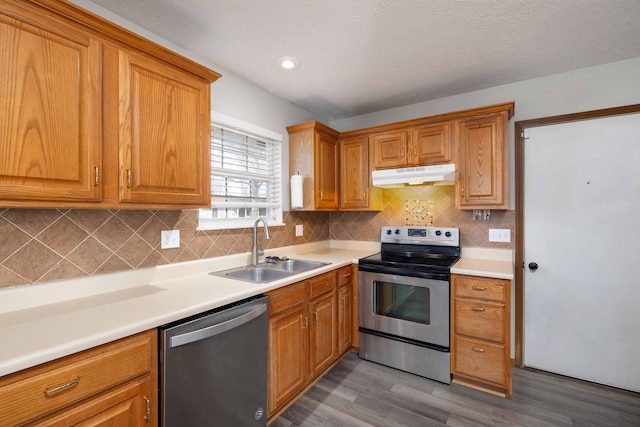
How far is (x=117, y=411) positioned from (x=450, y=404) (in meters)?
2.00

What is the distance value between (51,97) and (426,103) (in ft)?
9.46

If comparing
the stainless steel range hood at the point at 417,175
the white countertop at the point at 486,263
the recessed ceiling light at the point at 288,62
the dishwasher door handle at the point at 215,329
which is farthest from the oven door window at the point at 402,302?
the recessed ceiling light at the point at 288,62

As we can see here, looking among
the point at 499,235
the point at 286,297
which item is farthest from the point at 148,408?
the point at 499,235

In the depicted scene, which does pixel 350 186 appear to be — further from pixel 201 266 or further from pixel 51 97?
pixel 51 97

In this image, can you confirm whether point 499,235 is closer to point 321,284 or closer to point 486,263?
point 486,263

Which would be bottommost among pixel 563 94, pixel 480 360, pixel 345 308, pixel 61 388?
pixel 480 360

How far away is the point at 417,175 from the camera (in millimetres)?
2570

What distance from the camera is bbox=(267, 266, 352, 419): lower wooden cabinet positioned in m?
1.83

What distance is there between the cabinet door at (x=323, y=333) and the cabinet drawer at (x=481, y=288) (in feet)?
3.21

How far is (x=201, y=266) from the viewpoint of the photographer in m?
2.07

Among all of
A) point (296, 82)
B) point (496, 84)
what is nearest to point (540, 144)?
point (496, 84)

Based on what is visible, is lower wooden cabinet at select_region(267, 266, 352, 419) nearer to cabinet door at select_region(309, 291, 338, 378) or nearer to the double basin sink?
cabinet door at select_region(309, 291, 338, 378)

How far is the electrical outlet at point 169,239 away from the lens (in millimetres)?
1866

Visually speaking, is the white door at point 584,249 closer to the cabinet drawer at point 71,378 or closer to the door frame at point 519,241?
the door frame at point 519,241
